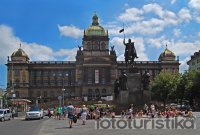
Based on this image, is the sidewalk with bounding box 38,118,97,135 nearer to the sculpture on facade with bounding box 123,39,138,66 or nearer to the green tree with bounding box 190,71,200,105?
the sculpture on facade with bounding box 123,39,138,66

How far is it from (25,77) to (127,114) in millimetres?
148540

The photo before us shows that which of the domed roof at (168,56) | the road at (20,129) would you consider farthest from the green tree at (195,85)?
the domed roof at (168,56)

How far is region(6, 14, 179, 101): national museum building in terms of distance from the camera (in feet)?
586

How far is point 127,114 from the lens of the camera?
39.3m

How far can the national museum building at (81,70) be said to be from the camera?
17850 centimetres

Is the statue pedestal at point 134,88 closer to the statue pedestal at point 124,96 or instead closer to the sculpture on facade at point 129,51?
the statue pedestal at point 124,96

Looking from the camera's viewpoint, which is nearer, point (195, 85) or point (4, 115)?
point (4, 115)

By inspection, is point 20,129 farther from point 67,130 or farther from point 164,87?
point 164,87

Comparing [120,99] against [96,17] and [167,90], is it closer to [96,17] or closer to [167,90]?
[167,90]

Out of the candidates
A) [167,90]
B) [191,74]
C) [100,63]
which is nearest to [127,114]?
[191,74]

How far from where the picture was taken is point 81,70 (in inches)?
7077

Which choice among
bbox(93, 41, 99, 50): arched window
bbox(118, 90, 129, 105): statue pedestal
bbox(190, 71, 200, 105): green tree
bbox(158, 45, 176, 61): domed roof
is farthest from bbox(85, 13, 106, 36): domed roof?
bbox(118, 90, 129, 105): statue pedestal

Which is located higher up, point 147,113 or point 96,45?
point 96,45

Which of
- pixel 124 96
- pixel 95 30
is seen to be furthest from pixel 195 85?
pixel 95 30
